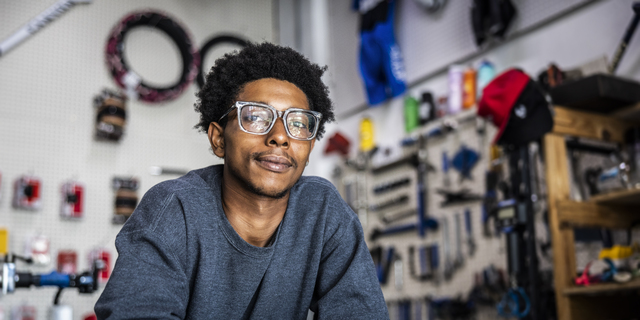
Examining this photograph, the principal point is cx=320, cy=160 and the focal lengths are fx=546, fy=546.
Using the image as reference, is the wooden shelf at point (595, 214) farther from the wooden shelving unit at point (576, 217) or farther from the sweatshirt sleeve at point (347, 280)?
the sweatshirt sleeve at point (347, 280)

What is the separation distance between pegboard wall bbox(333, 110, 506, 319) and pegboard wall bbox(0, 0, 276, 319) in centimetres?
156

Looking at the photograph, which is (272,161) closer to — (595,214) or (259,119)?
(259,119)

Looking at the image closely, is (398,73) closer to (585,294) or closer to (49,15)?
(585,294)

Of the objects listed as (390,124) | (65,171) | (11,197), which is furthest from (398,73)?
(11,197)

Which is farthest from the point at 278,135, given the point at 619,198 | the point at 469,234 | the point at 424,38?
the point at 424,38

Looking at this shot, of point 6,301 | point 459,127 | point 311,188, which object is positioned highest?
point 459,127

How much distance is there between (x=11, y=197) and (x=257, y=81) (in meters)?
3.06

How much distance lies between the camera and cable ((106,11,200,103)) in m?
4.42

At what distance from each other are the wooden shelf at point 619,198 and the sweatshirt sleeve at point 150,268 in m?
1.97

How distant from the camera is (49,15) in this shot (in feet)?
13.9

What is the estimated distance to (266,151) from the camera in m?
1.49

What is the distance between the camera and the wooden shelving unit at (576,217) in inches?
95.7

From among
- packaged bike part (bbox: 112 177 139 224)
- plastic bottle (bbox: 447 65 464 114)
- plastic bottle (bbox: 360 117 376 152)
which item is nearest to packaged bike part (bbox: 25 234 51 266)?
packaged bike part (bbox: 112 177 139 224)

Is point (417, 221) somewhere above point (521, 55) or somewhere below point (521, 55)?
below
